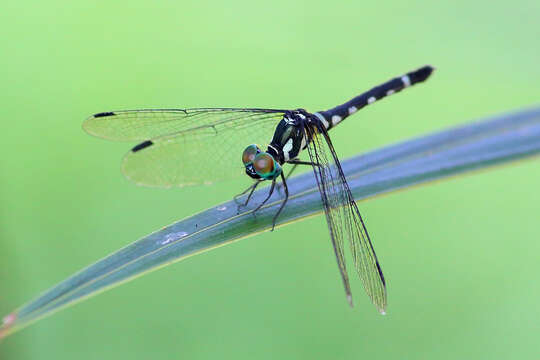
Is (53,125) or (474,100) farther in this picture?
(474,100)

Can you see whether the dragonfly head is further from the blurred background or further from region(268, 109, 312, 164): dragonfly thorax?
the blurred background

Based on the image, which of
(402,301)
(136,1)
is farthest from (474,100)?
(136,1)

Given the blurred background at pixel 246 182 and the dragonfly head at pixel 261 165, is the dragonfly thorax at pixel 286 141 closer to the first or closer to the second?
the dragonfly head at pixel 261 165

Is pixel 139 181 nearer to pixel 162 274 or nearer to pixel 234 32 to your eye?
pixel 162 274

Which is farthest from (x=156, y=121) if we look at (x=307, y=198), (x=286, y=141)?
(x=307, y=198)

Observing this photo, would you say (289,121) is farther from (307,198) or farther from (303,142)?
(307,198)

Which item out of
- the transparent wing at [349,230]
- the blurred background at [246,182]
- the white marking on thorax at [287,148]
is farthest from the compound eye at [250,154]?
the blurred background at [246,182]
